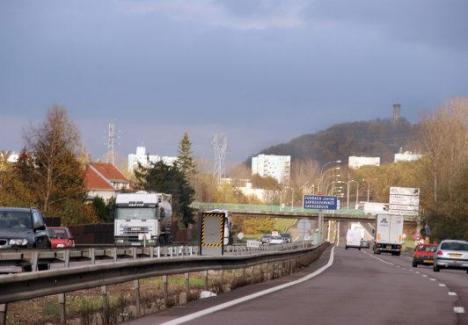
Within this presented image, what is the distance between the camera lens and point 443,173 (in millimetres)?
111188

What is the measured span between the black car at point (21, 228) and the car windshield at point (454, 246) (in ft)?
77.6

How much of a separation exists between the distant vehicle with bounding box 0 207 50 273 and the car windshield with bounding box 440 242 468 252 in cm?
2356

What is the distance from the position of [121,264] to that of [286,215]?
114013mm

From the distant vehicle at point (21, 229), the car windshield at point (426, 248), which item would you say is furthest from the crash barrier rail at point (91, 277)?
the car windshield at point (426, 248)

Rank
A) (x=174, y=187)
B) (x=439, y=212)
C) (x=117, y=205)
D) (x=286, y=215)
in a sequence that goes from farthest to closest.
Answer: (x=286, y=215)
(x=174, y=187)
(x=439, y=212)
(x=117, y=205)

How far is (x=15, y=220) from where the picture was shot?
91.0ft

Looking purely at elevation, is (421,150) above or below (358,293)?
above

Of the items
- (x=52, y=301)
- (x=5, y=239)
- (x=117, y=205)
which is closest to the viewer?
(x=52, y=301)

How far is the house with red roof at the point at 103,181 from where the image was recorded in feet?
488

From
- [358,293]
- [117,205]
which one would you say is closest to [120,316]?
[358,293]

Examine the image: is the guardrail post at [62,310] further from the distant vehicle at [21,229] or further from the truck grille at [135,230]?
the truck grille at [135,230]

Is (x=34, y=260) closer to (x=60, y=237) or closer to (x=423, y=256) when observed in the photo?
(x=60, y=237)

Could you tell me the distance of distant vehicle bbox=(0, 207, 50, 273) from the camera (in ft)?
88.9

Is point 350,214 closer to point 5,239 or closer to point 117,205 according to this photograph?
point 117,205
